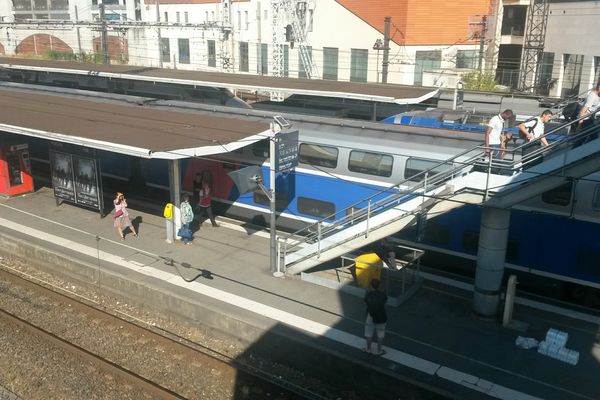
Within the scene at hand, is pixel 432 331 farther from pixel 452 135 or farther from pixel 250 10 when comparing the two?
pixel 250 10

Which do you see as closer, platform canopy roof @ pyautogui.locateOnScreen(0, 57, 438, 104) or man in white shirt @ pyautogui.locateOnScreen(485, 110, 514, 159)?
man in white shirt @ pyautogui.locateOnScreen(485, 110, 514, 159)

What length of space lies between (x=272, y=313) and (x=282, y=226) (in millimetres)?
4708

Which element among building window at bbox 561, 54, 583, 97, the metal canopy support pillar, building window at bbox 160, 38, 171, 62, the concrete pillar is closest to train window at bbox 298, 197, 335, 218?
the metal canopy support pillar

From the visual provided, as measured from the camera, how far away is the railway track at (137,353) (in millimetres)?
10219

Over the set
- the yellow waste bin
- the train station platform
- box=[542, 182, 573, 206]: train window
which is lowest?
the train station platform

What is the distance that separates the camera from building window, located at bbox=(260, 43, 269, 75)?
53031mm

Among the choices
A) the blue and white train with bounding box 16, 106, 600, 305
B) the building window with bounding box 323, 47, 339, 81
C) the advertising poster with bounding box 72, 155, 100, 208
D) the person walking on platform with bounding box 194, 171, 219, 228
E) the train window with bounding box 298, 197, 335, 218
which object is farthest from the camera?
the building window with bounding box 323, 47, 339, 81

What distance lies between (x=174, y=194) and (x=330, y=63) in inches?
1367

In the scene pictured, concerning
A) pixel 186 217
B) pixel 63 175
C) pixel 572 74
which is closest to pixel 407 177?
pixel 186 217

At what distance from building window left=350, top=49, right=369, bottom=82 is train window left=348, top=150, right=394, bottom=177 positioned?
33.0 metres

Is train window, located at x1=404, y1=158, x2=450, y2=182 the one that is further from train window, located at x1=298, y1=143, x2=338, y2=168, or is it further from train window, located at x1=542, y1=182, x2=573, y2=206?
train window, located at x1=542, y1=182, x2=573, y2=206

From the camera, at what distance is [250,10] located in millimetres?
54000

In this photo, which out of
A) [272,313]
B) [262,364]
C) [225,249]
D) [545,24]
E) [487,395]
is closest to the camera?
[487,395]

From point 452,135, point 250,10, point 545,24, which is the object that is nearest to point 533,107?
point 452,135
